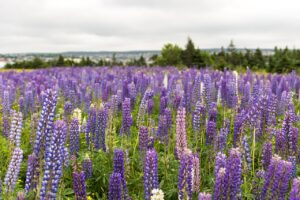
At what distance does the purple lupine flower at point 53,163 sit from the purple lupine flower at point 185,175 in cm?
95

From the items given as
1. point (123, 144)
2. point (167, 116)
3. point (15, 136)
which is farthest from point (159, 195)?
point (123, 144)

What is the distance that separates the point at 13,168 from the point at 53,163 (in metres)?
0.69

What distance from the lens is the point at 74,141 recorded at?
582 centimetres

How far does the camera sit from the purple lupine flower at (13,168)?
12.4ft

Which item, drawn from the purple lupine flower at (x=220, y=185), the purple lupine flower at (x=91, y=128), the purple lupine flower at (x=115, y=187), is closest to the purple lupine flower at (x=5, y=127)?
the purple lupine flower at (x=91, y=128)

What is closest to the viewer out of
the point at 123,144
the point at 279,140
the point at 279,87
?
the point at 279,140

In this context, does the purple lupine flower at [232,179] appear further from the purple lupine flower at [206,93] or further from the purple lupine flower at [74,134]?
the purple lupine flower at [206,93]

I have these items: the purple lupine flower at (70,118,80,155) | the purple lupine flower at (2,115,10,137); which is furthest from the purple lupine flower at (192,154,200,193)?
the purple lupine flower at (2,115,10,137)

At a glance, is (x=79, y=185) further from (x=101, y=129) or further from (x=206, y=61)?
(x=206, y=61)

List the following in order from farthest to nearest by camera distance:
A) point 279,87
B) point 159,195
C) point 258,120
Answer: point 279,87 → point 258,120 → point 159,195

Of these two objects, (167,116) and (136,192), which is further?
(167,116)

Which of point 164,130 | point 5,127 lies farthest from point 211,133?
point 5,127

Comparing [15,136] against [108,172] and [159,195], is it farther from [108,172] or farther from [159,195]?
[159,195]

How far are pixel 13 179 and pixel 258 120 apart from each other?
357cm
